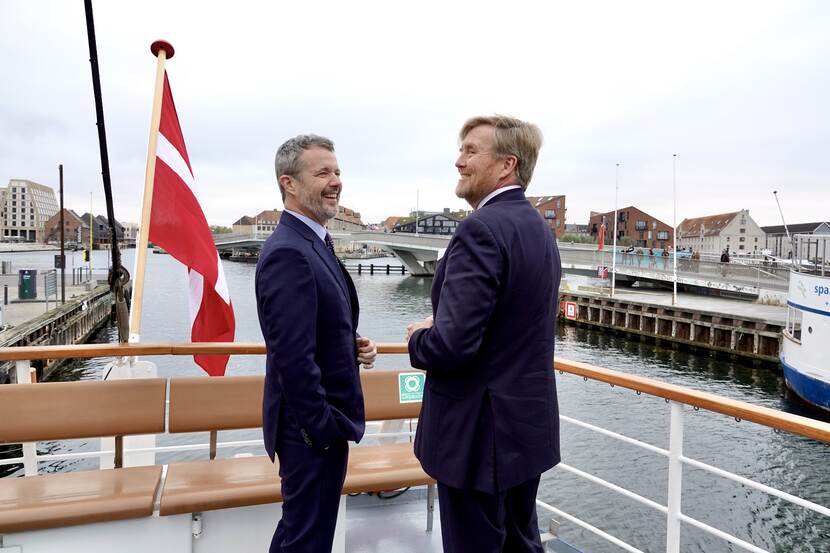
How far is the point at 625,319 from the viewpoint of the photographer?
28.1m

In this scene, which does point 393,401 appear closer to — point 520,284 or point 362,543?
point 362,543

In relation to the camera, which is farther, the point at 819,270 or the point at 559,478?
the point at 819,270

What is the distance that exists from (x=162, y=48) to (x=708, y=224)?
10810 cm

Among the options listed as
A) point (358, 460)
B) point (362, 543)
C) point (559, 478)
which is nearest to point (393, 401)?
point (358, 460)

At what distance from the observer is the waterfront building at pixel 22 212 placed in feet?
431

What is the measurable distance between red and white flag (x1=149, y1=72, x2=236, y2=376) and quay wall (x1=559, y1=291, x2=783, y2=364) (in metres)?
21.7

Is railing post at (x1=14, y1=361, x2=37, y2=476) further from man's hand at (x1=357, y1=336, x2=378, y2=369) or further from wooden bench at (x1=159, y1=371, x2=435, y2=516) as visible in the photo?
man's hand at (x1=357, y1=336, x2=378, y2=369)

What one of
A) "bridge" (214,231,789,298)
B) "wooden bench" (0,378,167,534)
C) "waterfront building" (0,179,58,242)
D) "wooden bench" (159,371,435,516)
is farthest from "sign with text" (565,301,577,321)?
"waterfront building" (0,179,58,242)

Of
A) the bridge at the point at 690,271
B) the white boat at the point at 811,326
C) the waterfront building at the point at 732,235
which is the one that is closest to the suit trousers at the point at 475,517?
the white boat at the point at 811,326

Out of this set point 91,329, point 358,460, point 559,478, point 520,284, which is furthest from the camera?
point 91,329

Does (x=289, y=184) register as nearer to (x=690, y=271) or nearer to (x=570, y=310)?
(x=570, y=310)

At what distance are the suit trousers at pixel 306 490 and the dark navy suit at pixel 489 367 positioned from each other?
0.43 m

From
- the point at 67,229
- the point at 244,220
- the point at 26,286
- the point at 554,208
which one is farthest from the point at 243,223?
the point at 26,286

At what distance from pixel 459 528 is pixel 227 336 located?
261 cm
